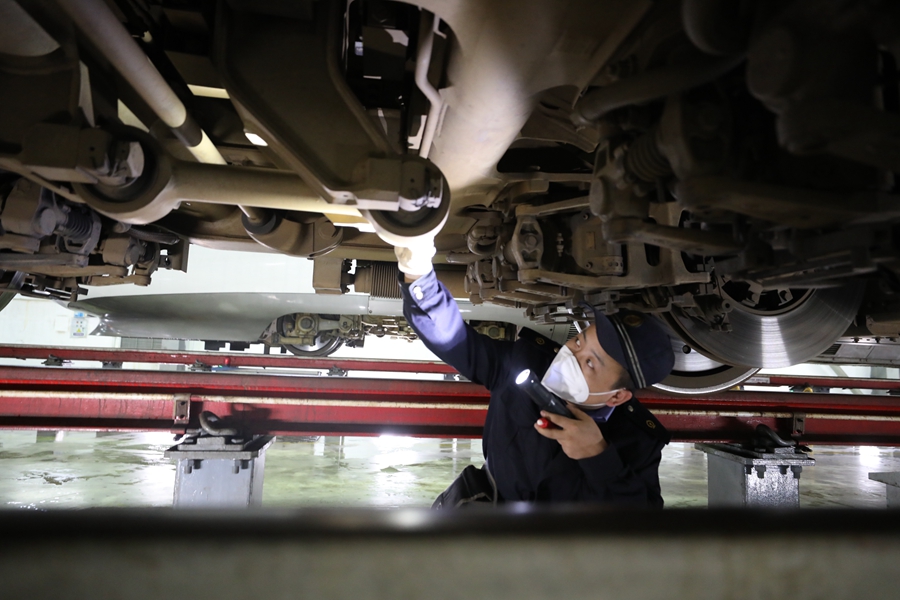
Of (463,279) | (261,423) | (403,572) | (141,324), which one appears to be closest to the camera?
(403,572)

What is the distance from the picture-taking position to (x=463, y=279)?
3.36 metres

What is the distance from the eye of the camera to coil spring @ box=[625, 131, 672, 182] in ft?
3.05

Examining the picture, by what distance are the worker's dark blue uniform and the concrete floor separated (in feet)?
8.22

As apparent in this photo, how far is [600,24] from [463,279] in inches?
95.1

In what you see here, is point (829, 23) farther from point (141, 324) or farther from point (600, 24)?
point (141, 324)

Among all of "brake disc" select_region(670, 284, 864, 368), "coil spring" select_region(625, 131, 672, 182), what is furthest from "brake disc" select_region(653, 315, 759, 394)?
"coil spring" select_region(625, 131, 672, 182)

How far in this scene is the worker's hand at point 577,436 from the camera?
4.72ft

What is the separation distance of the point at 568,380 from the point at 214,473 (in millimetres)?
1911

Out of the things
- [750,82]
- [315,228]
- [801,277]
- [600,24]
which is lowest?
[801,277]

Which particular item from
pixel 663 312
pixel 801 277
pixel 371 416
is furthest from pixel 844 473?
pixel 801 277

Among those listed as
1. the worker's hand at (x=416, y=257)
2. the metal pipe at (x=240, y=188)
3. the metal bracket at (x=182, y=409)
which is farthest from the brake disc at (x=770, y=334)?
the metal bracket at (x=182, y=409)

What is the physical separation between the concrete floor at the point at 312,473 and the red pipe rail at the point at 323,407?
2.21 feet

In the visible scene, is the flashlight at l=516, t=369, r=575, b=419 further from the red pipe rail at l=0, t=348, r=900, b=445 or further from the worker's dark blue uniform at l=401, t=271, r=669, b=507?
the red pipe rail at l=0, t=348, r=900, b=445

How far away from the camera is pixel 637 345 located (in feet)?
4.93
